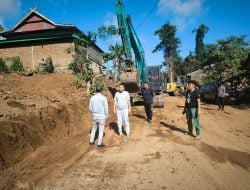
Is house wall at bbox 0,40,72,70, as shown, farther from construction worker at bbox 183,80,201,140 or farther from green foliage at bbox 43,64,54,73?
construction worker at bbox 183,80,201,140

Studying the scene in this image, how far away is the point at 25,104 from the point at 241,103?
1683 centimetres

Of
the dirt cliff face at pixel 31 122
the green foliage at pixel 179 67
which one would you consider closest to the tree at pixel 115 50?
the dirt cliff face at pixel 31 122

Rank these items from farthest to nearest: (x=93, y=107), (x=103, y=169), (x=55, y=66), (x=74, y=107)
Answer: (x=55, y=66)
(x=74, y=107)
(x=93, y=107)
(x=103, y=169)

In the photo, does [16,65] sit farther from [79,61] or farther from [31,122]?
[31,122]

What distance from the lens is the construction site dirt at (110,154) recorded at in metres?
5.40

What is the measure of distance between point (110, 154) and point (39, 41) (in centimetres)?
2001

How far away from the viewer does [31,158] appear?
22.6ft

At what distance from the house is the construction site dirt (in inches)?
489

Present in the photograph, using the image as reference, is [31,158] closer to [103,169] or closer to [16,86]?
[103,169]

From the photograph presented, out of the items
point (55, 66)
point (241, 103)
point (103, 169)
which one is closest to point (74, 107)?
point (103, 169)

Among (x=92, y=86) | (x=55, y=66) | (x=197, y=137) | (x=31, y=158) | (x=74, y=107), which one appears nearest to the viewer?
(x=31, y=158)

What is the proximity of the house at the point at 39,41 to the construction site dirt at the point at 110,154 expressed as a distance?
12.4 meters

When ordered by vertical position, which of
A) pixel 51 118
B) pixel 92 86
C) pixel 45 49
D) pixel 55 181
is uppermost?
pixel 45 49

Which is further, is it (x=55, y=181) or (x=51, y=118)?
(x=51, y=118)
